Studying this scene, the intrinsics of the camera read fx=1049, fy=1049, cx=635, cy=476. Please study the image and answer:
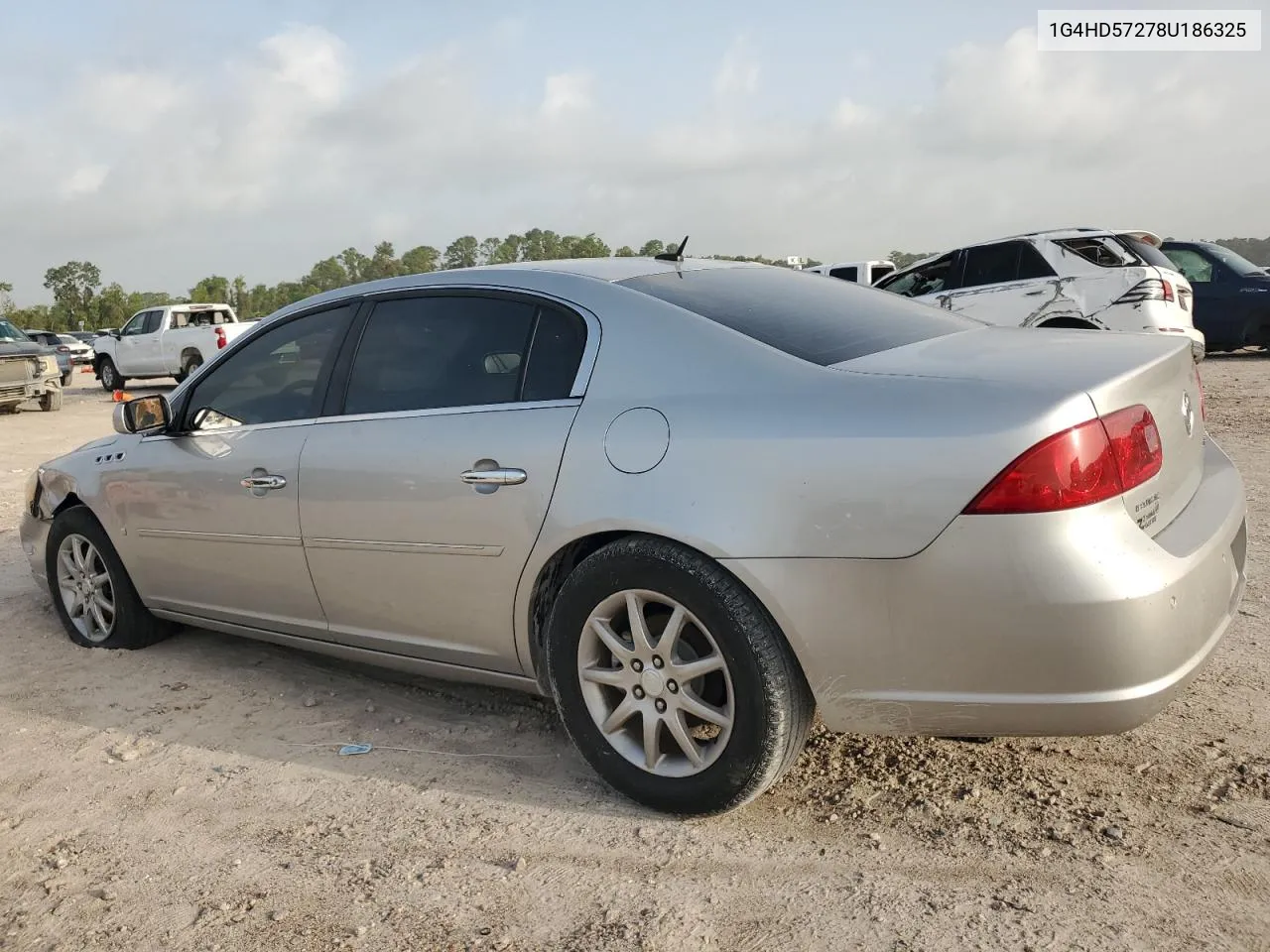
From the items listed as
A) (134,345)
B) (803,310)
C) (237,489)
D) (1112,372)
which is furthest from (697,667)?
(134,345)

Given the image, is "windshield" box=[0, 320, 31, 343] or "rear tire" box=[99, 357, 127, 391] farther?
"rear tire" box=[99, 357, 127, 391]

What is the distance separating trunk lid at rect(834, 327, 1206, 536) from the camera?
8.04 feet

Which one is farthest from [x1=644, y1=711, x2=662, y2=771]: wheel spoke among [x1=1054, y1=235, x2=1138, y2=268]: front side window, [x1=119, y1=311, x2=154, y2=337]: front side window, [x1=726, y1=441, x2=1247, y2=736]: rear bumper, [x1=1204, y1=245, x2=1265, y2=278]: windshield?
[x1=119, y1=311, x2=154, y2=337]: front side window

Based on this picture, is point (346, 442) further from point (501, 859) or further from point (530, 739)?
point (501, 859)

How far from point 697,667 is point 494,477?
2.65ft

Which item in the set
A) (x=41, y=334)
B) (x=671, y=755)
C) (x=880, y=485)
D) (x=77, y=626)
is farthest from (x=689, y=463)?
(x=41, y=334)

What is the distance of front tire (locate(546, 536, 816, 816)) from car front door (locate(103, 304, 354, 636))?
4.06ft

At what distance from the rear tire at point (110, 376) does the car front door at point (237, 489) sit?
2073 cm

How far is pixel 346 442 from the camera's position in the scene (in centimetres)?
346

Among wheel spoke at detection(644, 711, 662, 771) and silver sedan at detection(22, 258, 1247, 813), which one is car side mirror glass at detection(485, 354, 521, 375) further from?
wheel spoke at detection(644, 711, 662, 771)

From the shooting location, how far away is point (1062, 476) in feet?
7.46

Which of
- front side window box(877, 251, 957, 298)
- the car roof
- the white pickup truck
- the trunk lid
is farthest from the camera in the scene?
the white pickup truck

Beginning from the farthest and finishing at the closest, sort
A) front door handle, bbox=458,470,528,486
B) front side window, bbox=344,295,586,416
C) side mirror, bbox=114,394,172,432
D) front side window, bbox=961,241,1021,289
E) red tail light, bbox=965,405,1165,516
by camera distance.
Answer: front side window, bbox=961,241,1021,289 → side mirror, bbox=114,394,172,432 → front side window, bbox=344,295,586,416 → front door handle, bbox=458,470,528,486 → red tail light, bbox=965,405,1165,516

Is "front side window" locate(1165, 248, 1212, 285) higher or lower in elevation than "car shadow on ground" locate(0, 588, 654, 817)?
higher
